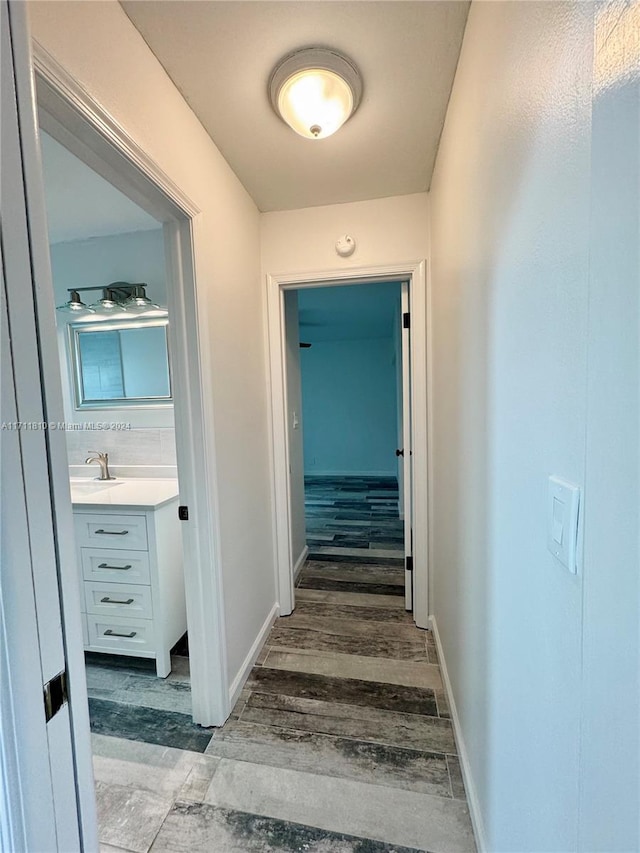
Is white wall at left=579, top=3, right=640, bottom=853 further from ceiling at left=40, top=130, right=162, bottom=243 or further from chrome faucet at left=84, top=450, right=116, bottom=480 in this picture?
chrome faucet at left=84, top=450, right=116, bottom=480

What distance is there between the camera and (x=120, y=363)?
2.40m

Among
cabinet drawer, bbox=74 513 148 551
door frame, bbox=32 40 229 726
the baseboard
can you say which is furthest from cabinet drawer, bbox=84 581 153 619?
the baseboard

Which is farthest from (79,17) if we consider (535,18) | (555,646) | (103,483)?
(103,483)

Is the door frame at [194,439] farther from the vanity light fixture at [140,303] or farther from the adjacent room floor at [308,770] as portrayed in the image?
the vanity light fixture at [140,303]

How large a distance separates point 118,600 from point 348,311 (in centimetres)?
376

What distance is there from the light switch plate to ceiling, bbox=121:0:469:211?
140cm

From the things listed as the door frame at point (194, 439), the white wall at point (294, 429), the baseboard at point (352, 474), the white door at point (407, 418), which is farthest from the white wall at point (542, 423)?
the baseboard at point (352, 474)

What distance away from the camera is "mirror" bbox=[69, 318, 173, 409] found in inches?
93.0

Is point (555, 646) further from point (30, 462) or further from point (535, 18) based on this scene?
point (535, 18)

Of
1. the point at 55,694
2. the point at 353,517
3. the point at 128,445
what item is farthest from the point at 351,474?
the point at 55,694

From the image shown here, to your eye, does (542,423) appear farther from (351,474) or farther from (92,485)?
(351,474)

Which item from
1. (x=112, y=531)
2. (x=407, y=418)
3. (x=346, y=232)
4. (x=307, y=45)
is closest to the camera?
(x=307, y=45)

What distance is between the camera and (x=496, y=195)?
34.5 inches

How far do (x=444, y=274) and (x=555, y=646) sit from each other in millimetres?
1430
